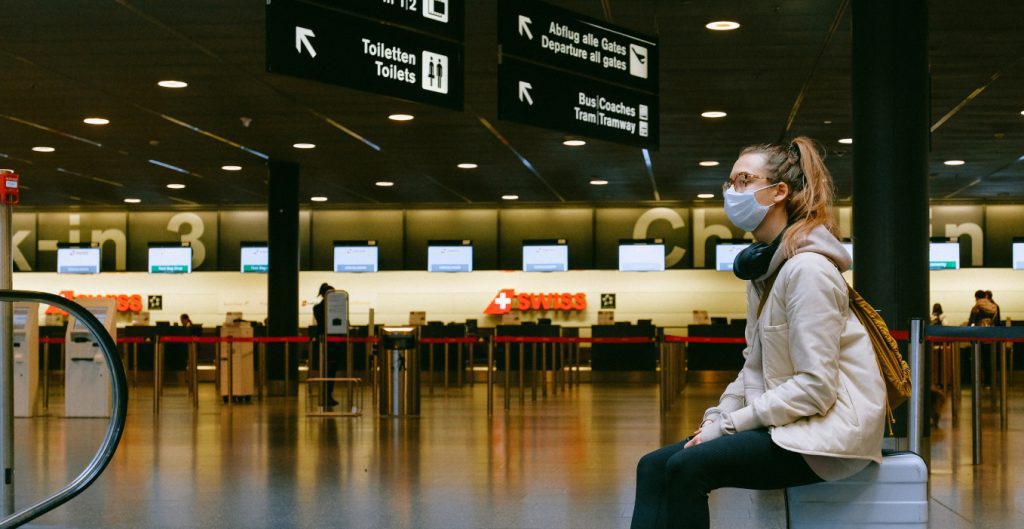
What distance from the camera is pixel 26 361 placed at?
13.9 metres

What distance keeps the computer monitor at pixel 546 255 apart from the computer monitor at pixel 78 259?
940 centimetres

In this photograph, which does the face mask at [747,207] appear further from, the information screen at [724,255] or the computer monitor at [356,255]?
the computer monitor at [356,255]

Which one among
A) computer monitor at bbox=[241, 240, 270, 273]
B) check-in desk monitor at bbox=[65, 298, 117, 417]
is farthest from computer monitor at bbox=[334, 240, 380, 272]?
check-in desk monitor at bbox=[65, 298, 117, 417]

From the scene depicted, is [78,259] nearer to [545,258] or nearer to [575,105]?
[545,258]

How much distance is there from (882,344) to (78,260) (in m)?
25.2

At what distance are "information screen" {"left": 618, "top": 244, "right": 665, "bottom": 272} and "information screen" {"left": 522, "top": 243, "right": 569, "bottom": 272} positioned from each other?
121cm

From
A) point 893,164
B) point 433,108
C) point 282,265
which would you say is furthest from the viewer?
point 282,265

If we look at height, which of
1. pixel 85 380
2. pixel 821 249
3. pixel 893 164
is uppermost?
pixel 893 164

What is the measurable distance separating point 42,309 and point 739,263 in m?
25.3

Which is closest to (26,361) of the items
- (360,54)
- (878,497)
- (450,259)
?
(360,54)

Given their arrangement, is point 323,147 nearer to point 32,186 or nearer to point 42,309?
point 32,186

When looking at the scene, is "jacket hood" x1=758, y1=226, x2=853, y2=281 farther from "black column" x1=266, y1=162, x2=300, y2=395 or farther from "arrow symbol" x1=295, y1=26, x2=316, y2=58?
"black column" x1=266, y1=162, x2=300, y2=395

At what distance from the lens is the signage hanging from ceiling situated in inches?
274

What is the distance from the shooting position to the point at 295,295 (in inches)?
734
